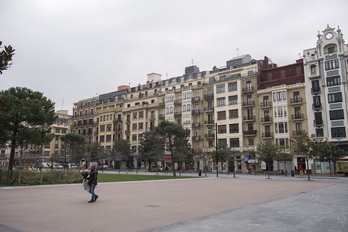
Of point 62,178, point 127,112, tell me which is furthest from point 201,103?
point 62,178

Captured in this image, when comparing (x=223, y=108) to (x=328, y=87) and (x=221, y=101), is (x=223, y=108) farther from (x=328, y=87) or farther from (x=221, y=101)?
(x=328, y=87)

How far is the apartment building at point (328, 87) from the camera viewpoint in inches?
1825

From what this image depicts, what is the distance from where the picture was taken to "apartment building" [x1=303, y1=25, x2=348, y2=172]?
4634cm

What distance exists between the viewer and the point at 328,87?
157 feet

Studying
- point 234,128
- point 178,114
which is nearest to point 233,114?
point 234,128

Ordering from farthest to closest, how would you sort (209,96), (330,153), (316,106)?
1. (209,96)
2. (316,106)
3. (330,153)

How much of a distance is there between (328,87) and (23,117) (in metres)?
46.0

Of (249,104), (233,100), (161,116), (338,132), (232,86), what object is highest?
(232,86)

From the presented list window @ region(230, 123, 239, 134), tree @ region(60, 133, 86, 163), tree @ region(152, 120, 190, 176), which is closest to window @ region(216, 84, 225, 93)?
window @ region(230, 123, 239, 134)

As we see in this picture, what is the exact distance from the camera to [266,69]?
5831 cm

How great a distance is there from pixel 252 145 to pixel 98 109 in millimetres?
48840

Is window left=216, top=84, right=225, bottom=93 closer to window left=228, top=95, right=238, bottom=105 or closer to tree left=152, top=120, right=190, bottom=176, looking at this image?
window left=228, top=95, right=238, bottom=105

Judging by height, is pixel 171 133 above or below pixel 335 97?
below

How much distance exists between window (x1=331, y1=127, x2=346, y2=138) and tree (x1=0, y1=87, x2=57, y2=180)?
4295 centimetres
